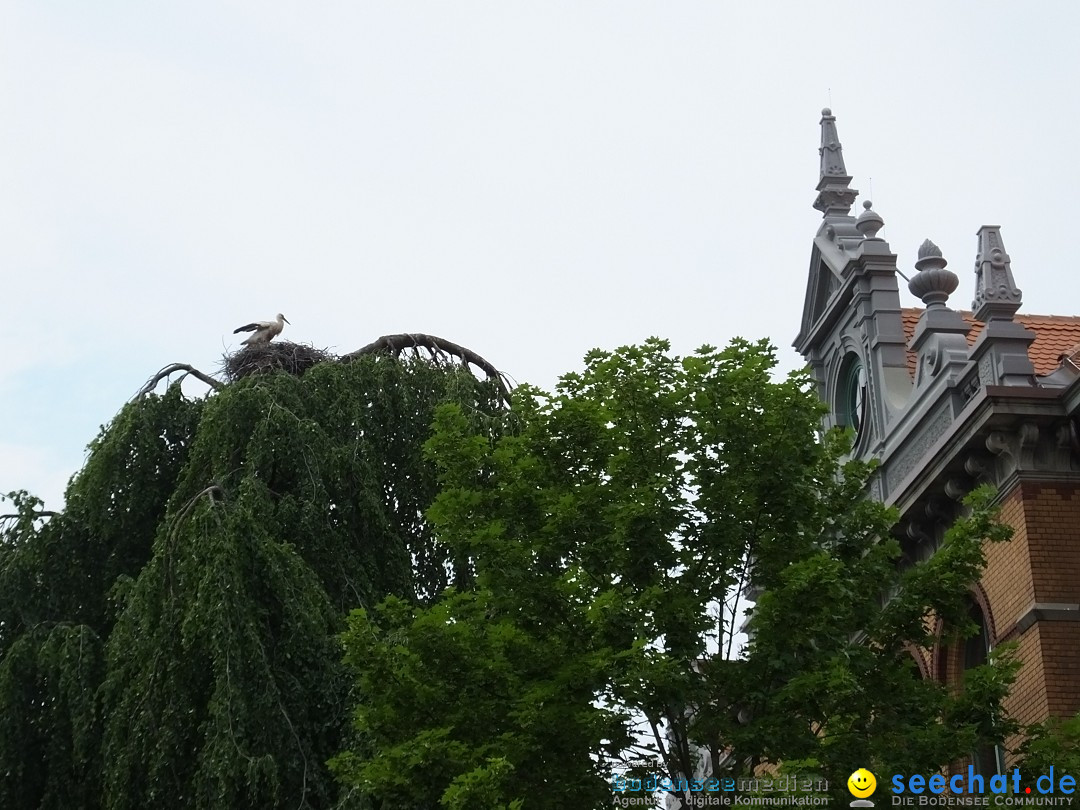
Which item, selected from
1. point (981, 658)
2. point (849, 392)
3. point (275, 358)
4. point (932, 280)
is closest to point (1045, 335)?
point (932, 280)

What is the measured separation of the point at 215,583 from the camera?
1702cm

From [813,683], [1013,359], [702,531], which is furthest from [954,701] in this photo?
[1013,359]

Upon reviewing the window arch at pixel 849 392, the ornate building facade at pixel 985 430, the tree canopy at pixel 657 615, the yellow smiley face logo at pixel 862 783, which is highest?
the window arch at pixel 849 392

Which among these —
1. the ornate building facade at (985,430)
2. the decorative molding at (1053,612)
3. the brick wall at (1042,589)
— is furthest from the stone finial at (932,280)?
the decorative molding at (1053,612)

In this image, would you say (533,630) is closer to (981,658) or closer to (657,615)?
(657,615)

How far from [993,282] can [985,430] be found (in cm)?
187

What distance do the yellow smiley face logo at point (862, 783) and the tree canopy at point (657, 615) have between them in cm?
16

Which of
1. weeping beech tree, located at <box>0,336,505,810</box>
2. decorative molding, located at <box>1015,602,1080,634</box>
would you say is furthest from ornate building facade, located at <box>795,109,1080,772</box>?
weeping beech tree, located at <box>0,336,505,810</box>

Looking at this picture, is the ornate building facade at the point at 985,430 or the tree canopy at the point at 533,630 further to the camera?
the ornate building facade at the point at 985,430

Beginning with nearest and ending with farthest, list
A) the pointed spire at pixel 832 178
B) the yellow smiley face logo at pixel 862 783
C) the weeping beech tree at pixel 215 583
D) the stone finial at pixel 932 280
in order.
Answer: the yellow smiley face logo at pixel 862 783, the weeping beech tree at pixel 215 583, the stone finial at pixel 932 280, the pointed spire at pixel 832 178

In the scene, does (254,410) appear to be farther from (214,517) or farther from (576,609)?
(576,609)

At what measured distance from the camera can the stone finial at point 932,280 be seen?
18.7 meters

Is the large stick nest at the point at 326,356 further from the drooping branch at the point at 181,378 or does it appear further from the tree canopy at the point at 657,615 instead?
the tree canopy at the point at 657,615

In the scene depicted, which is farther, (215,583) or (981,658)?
(981,658)
